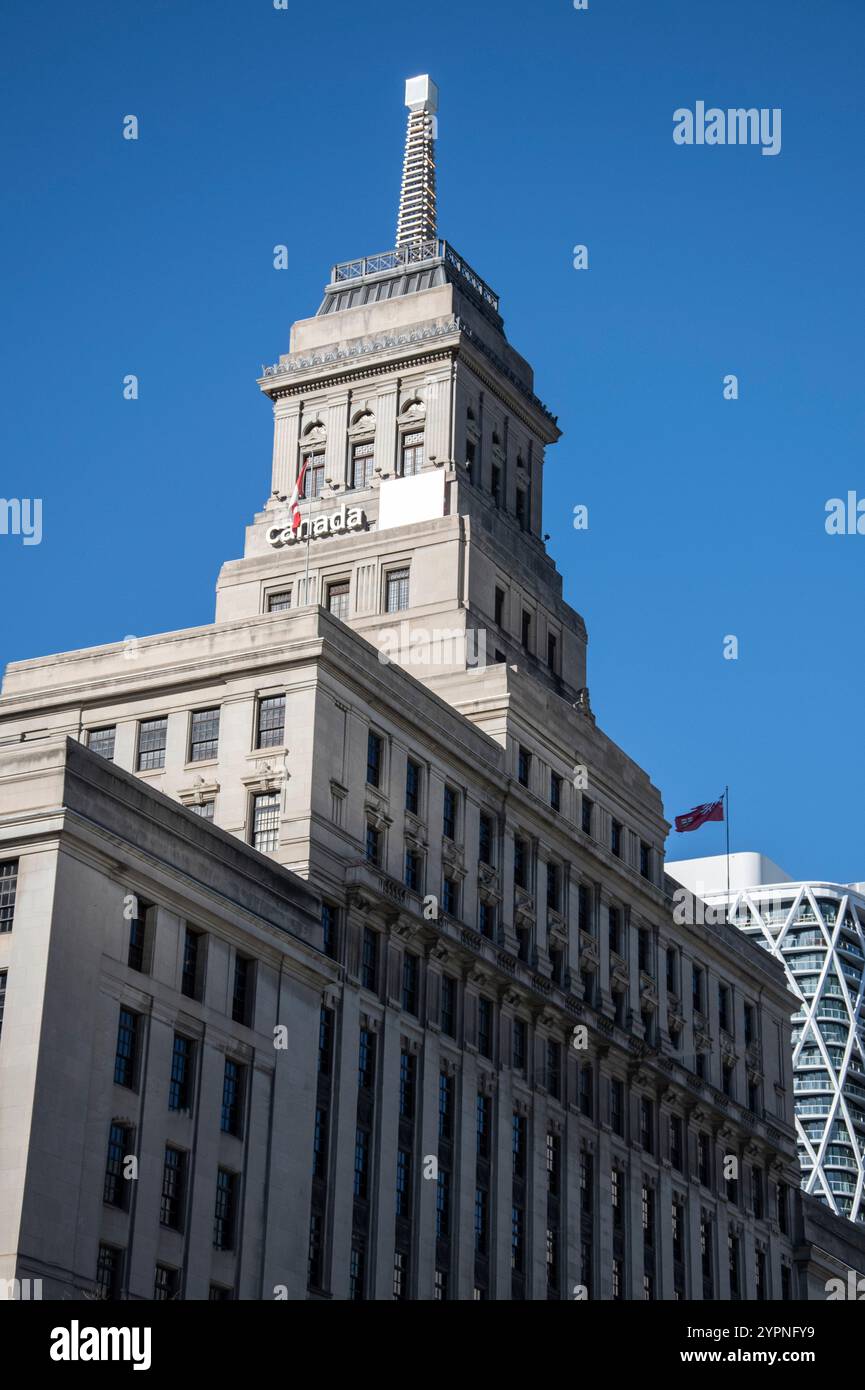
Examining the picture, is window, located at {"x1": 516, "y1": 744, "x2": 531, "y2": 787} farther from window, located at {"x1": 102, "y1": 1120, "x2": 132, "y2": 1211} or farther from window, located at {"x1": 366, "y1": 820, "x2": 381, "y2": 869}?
window, located at {"x1": 102, "y1": 1120, "x2": 132, "y2": 1211}

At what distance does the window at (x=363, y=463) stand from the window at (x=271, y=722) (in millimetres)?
28571

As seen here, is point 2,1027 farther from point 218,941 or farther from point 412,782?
point 412,782

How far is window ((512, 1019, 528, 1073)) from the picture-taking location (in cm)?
9219

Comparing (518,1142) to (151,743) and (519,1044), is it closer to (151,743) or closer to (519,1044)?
(519,1044)

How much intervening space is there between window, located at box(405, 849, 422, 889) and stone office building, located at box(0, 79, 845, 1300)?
0.50 feet

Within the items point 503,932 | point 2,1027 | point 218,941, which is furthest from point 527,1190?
point 2,1027

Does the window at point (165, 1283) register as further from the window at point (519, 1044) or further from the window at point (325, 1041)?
the window at point (519, 1044)

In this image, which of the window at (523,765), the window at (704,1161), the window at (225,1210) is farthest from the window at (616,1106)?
the window at (225,1210)

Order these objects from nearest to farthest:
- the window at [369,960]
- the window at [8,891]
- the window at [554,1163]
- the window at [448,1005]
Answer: the window at [8,891] → the window at [369,960] → the window at [448,1005] → the window at [554,1163]

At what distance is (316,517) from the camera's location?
110m

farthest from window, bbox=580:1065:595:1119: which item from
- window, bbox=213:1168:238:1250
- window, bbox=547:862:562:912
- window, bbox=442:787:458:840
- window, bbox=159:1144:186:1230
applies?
window, bbox=159:1144:186:1230

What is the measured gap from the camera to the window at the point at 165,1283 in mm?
66688

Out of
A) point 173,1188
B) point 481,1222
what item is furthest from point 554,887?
point 173,1188
